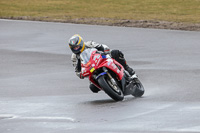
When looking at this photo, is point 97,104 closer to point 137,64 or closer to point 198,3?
point 137,64

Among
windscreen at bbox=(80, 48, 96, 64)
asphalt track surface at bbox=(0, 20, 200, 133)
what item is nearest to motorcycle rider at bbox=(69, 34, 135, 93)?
windscreen at bbox=(80, 48, 96, 64)

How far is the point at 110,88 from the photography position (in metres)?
11.6

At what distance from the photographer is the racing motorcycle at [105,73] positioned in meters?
11.6

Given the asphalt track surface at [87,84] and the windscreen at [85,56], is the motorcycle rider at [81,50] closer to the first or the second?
the windscreen at [85,56]

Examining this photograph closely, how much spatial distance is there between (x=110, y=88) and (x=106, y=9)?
2265 cm

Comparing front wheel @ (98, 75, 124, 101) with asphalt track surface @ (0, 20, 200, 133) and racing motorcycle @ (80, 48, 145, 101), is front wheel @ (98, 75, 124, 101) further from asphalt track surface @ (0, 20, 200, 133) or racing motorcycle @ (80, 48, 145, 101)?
asphalt track surface @ (0, 20, 200, 133)

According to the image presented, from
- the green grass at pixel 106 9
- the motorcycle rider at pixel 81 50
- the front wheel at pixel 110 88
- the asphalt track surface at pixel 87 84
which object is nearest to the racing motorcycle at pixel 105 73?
the front wheel at pixel 110 88

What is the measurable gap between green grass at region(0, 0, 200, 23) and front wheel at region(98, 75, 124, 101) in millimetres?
16683

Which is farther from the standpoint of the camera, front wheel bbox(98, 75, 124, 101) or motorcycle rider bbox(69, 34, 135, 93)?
motorcycle rider bbox(69, 34, 135, 93)

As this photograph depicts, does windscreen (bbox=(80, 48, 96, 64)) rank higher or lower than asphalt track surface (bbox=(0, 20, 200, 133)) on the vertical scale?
higher

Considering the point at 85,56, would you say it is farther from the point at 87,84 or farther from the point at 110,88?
the point at 87,84

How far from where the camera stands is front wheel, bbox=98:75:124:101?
11.5 meters

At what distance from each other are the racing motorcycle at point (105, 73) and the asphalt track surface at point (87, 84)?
241mm

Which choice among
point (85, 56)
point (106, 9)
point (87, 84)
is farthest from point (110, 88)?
point (106, 9)
